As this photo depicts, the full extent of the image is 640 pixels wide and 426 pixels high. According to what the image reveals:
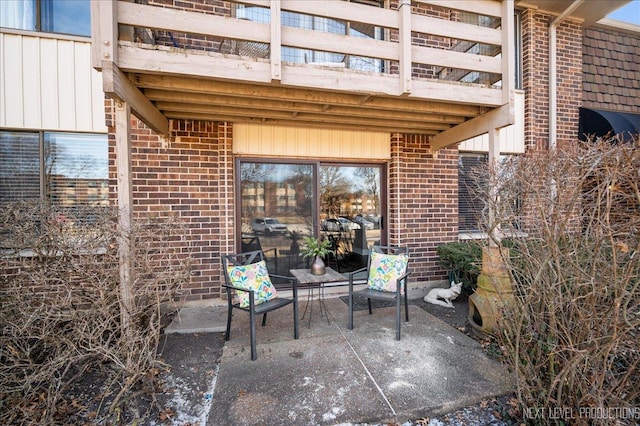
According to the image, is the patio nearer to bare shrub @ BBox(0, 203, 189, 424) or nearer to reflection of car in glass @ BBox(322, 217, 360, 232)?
bare shrub @ BBox(0, 203, 189, 424)

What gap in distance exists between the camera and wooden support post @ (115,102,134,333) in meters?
2.63

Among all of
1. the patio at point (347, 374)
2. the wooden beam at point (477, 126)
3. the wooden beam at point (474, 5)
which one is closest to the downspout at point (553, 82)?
the wooden beam at point (477, 126)

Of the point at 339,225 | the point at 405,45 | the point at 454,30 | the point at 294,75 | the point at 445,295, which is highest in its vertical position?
the point at 454,30

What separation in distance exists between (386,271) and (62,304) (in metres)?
3.16

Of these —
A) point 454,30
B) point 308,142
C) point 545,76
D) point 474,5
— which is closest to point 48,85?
point 308,142

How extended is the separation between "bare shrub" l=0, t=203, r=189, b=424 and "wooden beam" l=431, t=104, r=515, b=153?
4.05m

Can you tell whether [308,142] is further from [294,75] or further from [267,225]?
[294,75]

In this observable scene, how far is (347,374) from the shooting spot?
2.68 m

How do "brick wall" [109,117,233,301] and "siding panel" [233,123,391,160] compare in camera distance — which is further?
"siding panel" [233,123,391,160]

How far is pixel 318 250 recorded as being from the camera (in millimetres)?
3785

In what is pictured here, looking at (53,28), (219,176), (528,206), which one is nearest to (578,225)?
(528,206)

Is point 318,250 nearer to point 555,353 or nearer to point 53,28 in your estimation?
point 555,353

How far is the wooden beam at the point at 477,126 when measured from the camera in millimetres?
3713

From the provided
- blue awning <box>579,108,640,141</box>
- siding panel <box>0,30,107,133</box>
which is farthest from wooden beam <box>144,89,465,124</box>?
blue awning <box>579,108,640,141</box>
